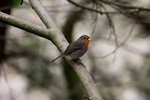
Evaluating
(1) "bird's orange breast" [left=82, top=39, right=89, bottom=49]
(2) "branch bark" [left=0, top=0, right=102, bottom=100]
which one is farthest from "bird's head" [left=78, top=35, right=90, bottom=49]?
(2) "branch bark" [left=0, top=0, right=102, bottom=100]

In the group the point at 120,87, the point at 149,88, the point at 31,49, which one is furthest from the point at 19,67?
the point at 149,88

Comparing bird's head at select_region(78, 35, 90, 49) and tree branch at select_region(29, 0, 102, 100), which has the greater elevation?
bird's head at select_region(78, 35, 90, 49)

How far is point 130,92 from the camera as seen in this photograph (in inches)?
373

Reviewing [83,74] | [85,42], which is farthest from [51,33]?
[85,42]

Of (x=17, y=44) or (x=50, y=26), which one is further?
(x=17, y=44)

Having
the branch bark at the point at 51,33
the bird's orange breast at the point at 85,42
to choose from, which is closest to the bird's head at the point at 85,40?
the bird's orange breast at the point at 85,42

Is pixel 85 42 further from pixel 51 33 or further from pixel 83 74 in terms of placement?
pixel 83 74

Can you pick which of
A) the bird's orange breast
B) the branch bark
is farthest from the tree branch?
the bird's orange breast

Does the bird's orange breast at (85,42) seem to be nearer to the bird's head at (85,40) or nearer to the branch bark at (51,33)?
the bird's head at (85,40)

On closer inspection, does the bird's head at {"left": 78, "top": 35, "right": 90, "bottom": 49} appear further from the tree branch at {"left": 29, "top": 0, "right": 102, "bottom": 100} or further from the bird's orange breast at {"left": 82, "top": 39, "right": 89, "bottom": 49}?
the tree branch at {"left": 29, "top": 0, "right": 102, "bottom": 100}

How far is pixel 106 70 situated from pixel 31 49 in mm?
1676

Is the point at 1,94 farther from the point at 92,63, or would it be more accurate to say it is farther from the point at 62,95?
the point at 92,63

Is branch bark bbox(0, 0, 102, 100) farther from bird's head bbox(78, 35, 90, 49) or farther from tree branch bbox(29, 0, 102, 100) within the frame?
bird's head bbox(78, 35, 90, 49)

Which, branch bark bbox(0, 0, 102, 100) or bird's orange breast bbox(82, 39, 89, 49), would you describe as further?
bird's orange breast bbox(82, 39, 89, 49)
